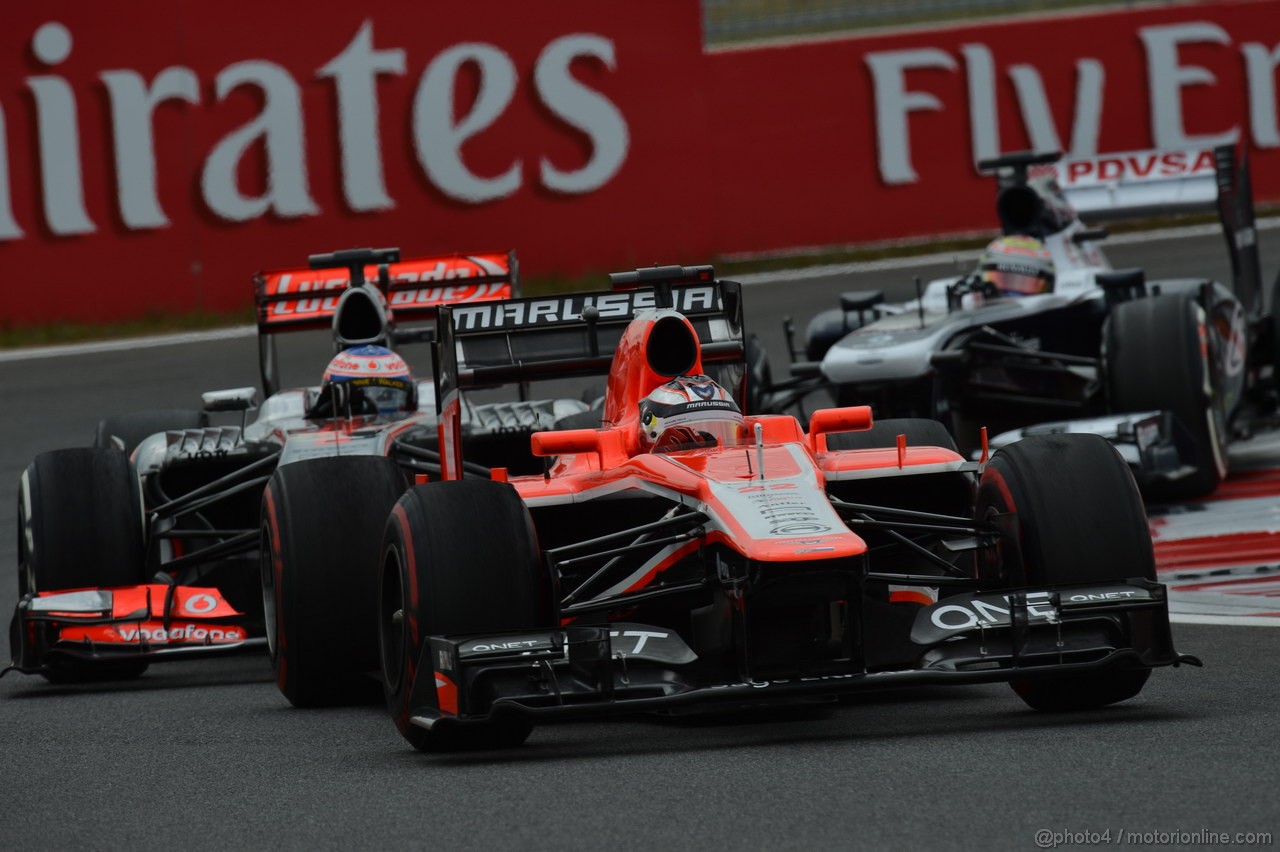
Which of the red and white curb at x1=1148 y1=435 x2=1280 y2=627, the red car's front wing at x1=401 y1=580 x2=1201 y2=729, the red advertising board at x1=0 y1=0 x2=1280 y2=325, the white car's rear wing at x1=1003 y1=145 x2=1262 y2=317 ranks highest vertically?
the red advertising board at x1=0 y1=0 x2=1280 y2=325

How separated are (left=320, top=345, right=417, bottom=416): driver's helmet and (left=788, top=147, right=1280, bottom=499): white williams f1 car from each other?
3.26 m

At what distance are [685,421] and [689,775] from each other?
6.21 ft

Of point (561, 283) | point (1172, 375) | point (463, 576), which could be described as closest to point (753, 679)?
point (463, 576)

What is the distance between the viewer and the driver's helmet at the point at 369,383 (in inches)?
425

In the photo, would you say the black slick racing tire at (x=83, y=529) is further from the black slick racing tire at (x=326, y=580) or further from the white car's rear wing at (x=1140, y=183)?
the white car's rear wing at (x=1140, y=183)

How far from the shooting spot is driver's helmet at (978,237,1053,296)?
14039 millimetres

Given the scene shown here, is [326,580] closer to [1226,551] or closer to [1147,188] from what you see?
[1226,551]

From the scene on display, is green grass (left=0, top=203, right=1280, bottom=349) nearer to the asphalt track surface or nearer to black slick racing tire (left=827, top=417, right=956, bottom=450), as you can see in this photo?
black slick racing tire (left=827, top=417, right=956, bottom=450)

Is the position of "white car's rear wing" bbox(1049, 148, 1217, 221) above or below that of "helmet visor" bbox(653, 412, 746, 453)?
above

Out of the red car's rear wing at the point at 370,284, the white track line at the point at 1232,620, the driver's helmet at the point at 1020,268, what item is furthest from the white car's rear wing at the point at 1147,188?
the white track line at the point at 1232,620

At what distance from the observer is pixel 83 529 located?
9.80 metres

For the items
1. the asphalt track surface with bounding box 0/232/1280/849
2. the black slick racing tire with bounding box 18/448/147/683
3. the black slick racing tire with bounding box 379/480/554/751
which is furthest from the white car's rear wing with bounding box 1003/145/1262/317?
the black slick racing tire with bounding box 379/480/554/751

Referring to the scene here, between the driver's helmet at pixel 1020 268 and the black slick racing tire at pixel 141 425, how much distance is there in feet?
17.3

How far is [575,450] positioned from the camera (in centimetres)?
764
